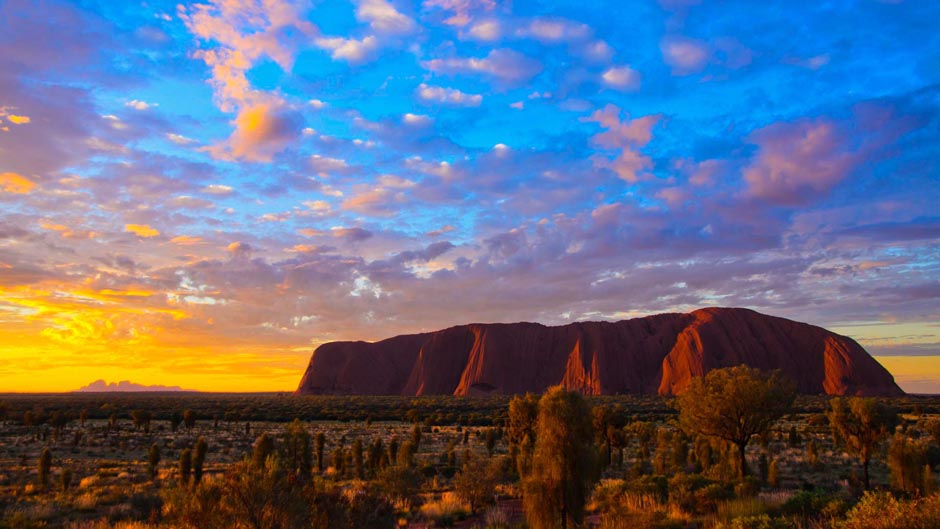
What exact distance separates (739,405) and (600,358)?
106597 millimetres

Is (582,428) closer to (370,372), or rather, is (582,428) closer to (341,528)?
(341,528)

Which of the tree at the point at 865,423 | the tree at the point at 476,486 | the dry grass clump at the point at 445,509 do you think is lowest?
the dry grass clump at the point at 445,509

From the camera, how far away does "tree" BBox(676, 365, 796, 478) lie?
67.4 feet

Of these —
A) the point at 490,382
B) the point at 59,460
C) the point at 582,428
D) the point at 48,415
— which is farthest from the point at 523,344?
the point at 582,428

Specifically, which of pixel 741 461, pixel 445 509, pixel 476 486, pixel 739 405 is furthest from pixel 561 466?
pixel 741 461

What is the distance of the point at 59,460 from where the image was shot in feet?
93.8

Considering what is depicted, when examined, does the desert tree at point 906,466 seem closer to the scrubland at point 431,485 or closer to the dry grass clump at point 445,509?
the scrubland at point 431,485

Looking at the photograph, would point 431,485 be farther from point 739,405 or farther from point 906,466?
point 906,466

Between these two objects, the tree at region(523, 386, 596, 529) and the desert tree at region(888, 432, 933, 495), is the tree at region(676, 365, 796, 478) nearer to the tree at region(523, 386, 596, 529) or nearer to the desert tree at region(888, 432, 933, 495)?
the desert tree at region(888, 432, 933, 495)

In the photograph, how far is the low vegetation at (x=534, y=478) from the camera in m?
8.62

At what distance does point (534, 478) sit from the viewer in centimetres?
1269

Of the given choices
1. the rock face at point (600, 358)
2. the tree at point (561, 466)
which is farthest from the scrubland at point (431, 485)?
the rock face at point (600, 358)

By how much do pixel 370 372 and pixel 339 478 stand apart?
12447cm

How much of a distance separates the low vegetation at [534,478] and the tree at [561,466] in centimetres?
3
